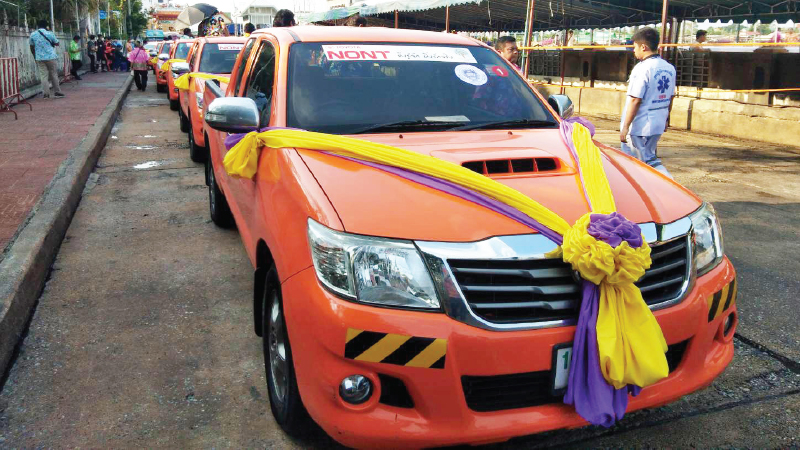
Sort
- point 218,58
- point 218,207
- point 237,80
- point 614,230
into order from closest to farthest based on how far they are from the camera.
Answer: point 614,230, point 237,80, point 218,207, point 218,58

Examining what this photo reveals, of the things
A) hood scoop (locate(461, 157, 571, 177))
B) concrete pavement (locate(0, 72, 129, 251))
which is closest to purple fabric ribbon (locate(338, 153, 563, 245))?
hood scoop (locate(461, 157, 571, 177))

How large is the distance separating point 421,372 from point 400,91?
190 cm

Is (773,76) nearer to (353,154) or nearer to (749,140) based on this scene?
(749,140)

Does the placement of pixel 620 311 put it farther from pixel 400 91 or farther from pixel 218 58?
pixel 218 58

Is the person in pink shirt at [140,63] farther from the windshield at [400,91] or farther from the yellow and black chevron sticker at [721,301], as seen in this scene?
the yellow and black chevron sticker at [721,301]

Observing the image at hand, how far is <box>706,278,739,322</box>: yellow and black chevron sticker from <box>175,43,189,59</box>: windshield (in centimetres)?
1494

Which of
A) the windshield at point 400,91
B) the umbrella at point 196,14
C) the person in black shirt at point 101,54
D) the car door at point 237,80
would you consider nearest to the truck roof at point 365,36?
the windshield at point 400,91

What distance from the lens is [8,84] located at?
14961 millimetres

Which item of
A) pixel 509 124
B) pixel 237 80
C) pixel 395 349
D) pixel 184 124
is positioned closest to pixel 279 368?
pixel 395 349

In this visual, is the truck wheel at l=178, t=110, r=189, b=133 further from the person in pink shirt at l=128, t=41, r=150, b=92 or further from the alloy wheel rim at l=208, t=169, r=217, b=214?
the person in pink shirt at l=128, t=41, r=150, b=92

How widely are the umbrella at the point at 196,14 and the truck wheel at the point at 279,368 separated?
29.2 m

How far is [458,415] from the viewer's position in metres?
2.30

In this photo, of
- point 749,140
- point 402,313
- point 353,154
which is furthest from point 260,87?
point 749,140

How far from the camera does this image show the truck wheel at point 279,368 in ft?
8.93
